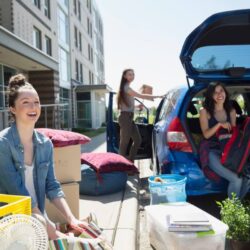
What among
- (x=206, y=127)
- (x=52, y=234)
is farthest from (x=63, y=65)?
(x=52, y=234)

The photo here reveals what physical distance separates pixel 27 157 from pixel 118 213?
188 cm

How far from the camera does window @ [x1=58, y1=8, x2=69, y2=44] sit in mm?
27406

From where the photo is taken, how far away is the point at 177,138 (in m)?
4.39

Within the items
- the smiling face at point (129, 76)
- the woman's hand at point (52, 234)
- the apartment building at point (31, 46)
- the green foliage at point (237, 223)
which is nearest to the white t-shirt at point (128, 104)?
the smiling face at point (129, 76)

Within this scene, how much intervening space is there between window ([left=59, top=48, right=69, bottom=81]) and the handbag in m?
24.9

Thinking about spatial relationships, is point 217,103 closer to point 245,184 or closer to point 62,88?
point 245,184

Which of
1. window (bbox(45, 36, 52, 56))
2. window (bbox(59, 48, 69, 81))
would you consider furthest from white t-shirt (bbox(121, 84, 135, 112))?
window (bbox(59, 48, 69, 81))

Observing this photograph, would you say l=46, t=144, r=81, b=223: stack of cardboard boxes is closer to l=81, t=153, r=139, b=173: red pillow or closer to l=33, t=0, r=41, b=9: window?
l=81, t=153, r=139, b=173: red pillow

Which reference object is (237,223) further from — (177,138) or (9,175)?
(9,175)

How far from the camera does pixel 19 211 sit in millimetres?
1914

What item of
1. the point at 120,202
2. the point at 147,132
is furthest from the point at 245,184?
the point at 147,132

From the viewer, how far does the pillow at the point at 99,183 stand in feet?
17.3

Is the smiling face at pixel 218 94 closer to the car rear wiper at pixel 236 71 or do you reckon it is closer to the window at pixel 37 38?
the car rear wiper at pixel 236 71

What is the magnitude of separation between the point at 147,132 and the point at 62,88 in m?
21.4
